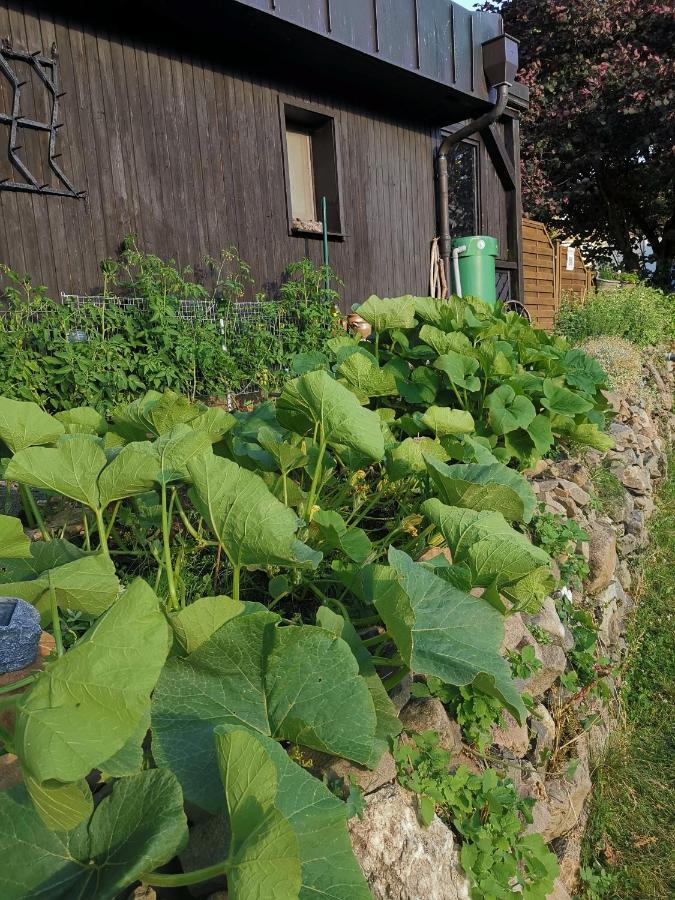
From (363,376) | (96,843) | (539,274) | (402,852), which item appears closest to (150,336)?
(363,376)

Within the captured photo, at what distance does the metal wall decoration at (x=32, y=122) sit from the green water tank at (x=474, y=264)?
4.19m

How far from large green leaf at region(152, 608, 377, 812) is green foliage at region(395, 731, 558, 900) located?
1.44 ft

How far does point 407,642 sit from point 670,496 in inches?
171

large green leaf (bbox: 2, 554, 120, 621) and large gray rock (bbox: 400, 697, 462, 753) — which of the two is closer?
large green leaf (bbox: 2, 554, 120, 621)

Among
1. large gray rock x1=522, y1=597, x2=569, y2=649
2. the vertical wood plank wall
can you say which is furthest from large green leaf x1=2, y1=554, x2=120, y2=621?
the vertical wood plank wall

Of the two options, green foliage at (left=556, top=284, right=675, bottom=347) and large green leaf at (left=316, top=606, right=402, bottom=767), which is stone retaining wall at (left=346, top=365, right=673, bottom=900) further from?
green foliage at (left=556, top=284, right=675, bottom=347)

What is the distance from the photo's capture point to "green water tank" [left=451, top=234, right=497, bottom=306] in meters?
7.07

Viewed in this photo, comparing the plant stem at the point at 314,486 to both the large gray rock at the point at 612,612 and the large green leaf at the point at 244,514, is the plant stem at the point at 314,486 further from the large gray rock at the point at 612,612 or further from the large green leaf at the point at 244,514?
the large gray rock at the point at 612,612

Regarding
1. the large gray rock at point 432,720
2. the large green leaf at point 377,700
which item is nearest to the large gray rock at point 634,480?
the large gray rock at point 432,720

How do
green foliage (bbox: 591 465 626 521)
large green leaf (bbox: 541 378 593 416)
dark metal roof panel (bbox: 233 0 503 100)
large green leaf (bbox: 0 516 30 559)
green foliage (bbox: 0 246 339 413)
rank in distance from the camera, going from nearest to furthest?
large green leaf (bbox: 0 516 30 559) < large green leaf (bbox: 541 378 593 416) < green foliage (bbox: 591 465 626 521) < green foliage (bbox: 0 246 339 413) < dark metal roof panel (bbox: 233 0 503 100)

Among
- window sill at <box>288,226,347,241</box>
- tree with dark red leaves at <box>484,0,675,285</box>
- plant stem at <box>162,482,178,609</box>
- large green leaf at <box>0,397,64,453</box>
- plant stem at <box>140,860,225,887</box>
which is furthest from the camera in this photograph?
tree with dark red leaves at <box>484,0,675,285</box>

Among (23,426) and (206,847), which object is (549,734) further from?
(23,426)

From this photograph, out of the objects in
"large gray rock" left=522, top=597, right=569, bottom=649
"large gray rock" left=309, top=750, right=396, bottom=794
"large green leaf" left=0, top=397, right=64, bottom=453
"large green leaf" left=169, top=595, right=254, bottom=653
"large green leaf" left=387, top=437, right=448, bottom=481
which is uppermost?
"large green leaf" left=0, top=397, right=64, bottom=453

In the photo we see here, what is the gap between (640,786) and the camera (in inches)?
80.4
